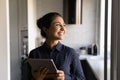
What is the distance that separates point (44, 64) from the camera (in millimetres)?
1551

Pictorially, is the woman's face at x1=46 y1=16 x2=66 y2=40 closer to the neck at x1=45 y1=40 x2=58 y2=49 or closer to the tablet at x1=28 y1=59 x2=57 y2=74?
the neck at x1=45 y1=40 x2=58 y2=49

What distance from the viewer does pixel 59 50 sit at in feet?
5.41

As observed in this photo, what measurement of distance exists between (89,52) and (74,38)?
1.40 feet

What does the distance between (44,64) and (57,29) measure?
26 centimetres
